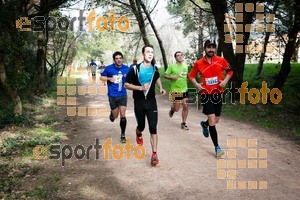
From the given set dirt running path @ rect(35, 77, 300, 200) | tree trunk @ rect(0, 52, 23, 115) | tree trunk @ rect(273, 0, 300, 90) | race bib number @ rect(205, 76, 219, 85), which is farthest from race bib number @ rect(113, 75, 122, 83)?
tree trunk @ rect(273, 0, 300, 90)

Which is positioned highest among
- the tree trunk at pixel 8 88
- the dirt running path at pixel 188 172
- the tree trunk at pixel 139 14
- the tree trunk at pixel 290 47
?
the tree trunk at pixel 139 14

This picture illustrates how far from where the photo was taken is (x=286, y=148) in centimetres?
805

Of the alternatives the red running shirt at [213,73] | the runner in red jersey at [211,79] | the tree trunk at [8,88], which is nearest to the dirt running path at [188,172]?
the runner in red jersey at [211,79]

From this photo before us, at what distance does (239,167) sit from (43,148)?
196 inches

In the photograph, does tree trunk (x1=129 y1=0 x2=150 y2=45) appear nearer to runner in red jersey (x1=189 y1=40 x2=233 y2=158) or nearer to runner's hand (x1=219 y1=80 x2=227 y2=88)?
runner in red jersey (x1=189 y1=40 x2=233 y2=158)

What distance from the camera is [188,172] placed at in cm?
622

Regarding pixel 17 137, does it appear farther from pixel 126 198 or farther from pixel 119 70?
pixel 126 198

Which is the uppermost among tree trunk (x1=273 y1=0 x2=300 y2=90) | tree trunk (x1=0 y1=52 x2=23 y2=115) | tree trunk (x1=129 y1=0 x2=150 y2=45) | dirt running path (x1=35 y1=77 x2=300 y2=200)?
tree trunk (x1=129 y1=0 x2=150 y2=45)

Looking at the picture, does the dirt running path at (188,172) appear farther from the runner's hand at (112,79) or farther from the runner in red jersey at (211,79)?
the runner's hand at (112,79)

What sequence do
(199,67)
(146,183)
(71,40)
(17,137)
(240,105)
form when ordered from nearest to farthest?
(146,183) < (199,67) < (17,137) < (240,105) < (71,40)

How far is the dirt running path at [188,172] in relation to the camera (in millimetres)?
5371

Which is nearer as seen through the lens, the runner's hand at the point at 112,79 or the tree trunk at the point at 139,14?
the runner's hand at the point at 112,79

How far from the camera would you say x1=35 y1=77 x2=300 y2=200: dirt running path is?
5371 mm

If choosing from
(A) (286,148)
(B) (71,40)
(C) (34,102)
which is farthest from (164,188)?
(B) (71,40)
